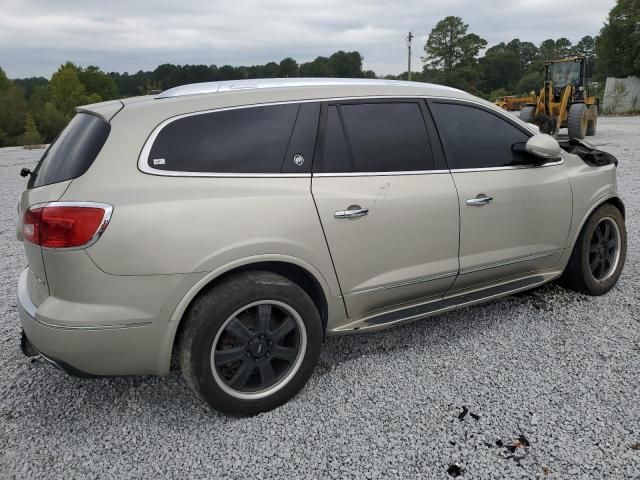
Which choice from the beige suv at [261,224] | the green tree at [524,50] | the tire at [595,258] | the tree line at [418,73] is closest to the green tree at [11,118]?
the tree line at [418,73]

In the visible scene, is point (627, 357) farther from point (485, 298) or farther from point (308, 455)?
point (308, 455)

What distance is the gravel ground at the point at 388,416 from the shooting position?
2.39 m

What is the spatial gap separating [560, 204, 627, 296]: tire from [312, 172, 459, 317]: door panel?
1.32 m

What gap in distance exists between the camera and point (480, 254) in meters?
3.39

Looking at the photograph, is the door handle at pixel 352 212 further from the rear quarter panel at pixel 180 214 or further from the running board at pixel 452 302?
the running board at pixel 452 302

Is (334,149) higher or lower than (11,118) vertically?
higher

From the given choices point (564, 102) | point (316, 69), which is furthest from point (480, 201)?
point (316, 69)

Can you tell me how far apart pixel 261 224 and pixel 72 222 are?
0.83 meters

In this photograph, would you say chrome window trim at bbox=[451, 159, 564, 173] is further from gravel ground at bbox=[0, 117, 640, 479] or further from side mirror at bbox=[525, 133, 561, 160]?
gravel ground at bbox=[0, 117, 640, 479]

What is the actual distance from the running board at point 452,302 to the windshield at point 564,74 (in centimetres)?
1663

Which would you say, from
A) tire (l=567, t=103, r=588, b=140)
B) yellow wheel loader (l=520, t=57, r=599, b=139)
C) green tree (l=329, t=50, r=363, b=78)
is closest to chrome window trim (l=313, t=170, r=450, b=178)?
tire (l=567, t=103, r=588, b=140)

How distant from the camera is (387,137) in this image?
10.2 ft

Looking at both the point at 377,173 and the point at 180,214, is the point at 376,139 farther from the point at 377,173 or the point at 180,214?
the point at 180,214

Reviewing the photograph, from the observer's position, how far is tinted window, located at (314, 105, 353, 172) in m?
2.86
